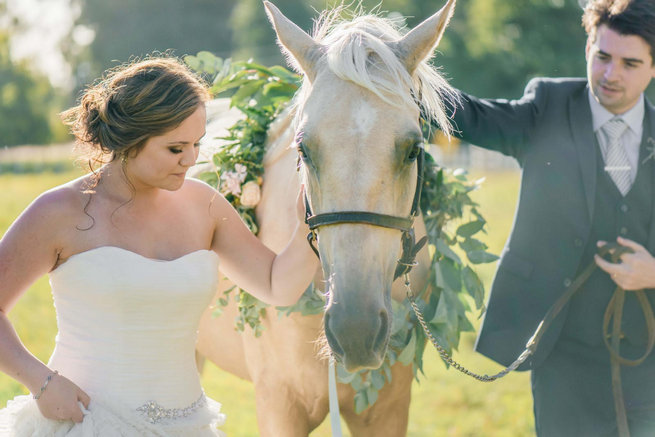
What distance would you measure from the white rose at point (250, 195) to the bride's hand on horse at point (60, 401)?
4.52 ft

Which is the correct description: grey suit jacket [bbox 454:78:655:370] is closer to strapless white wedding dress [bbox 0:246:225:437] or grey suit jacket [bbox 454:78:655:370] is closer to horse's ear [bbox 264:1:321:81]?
horse's ear [bbox 264:1:321:81]

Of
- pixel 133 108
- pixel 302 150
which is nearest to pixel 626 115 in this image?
pixel 302 150

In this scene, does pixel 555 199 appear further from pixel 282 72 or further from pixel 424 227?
pixel 282 72

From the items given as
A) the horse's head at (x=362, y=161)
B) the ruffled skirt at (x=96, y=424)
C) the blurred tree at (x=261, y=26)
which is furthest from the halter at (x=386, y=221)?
the blurred tree at (x=261, y=26)

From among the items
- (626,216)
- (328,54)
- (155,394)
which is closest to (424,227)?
(626,216)

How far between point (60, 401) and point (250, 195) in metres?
1.45

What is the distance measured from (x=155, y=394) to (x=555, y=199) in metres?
1.94

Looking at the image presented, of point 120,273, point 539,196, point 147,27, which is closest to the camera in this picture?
point 120,273

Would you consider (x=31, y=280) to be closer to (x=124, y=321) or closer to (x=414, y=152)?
(x=124, y=321)

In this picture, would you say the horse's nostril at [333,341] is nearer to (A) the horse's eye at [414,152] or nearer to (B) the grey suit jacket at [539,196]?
(A) the horse's eye at [414,152]

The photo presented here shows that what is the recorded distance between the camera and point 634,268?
314cm

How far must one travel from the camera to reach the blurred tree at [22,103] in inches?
1217

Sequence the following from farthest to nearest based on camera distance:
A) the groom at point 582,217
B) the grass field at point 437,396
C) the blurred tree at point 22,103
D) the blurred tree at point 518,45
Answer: the blurred tree at point 518,45, the blurred tree at point 22,103, the grass field at point 437,396, the groom at point 582,217

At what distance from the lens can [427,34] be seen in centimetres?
262
